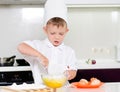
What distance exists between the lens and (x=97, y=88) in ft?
5.12

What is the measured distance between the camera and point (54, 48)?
78.7 inches

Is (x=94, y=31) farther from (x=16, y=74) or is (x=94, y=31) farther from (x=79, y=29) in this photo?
(x=16, y=74)

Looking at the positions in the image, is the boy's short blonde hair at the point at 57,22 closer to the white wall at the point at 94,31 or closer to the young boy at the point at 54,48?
the young boy at the point at 54,48

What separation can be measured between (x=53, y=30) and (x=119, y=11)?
1659mm

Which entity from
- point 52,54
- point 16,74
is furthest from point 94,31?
point 52,54

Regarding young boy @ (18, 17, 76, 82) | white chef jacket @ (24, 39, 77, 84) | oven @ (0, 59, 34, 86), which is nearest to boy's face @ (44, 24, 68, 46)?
young boy @ (18, 17, 76, 82)

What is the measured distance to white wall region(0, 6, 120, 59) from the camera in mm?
3166

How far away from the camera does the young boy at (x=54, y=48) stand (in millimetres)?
1808

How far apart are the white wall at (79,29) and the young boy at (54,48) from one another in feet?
3.76

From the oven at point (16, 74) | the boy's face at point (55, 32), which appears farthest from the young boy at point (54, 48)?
the oven at point (16, 74)

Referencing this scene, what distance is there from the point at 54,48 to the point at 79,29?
4.22ft

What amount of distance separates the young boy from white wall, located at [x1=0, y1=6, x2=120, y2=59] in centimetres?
115

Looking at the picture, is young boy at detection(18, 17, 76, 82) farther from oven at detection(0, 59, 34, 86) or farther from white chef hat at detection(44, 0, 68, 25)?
oven at detection(0, 59, 34, 86)

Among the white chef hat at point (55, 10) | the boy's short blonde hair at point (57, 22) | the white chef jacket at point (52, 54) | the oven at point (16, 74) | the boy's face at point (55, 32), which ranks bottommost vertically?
the oven at point (16, 74)
